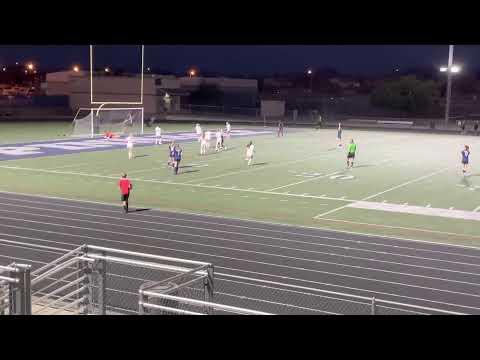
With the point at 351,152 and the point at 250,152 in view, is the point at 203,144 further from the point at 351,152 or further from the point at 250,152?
the point at 351,152

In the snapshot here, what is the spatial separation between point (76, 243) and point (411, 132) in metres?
48.1

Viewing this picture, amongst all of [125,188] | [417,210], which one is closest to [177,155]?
[125,188]

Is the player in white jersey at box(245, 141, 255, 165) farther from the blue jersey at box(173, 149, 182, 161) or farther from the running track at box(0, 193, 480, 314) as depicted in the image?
the running track at box(0, 193, 480, 314)

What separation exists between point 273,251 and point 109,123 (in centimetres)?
3543

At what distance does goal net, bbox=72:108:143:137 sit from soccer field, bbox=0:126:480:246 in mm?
10785

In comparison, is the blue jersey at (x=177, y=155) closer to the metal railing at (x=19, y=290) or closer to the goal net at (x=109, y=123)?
the metal railing at (x=19, y=290)

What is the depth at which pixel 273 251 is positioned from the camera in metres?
14.0

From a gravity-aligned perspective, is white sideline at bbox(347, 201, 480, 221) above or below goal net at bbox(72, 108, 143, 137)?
below

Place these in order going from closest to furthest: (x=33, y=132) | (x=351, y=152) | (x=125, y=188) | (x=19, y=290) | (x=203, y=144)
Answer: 1. (x=19, y=290)
2. (x=125, y=188)
3. (x=351, y=152)
4. (x=203, y=144)
5. (x=33, y=132)

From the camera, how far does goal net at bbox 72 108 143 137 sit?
4522 cm

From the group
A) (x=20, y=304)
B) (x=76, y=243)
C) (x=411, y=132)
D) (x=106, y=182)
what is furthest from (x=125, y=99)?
(x=20, y=304)

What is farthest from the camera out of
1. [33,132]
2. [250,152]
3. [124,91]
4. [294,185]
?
[124,91]

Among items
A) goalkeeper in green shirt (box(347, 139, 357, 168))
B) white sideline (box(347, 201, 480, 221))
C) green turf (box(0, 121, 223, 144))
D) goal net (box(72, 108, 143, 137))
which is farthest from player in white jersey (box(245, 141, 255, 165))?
goal net (box(72, 108, 143, 137))
